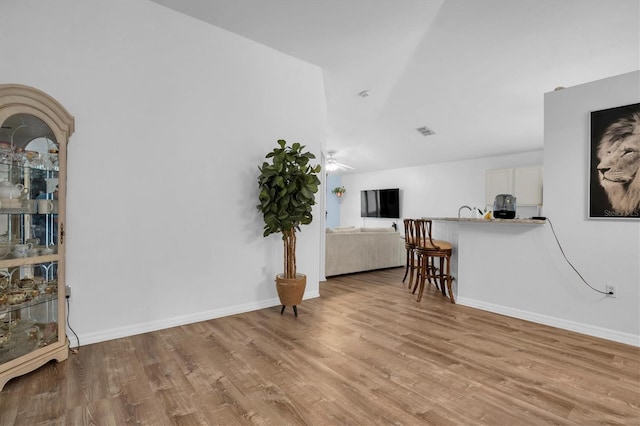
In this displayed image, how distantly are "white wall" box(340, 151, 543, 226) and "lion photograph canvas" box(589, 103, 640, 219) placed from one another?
4369mm

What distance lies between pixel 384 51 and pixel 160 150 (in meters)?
3.04

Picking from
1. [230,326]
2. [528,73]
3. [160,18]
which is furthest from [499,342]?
[160,18]

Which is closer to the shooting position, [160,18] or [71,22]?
[71,22]

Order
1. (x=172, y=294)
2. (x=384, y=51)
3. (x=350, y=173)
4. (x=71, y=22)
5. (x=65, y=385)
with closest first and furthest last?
(x=65, y=385), (x=71, y=22), (x=172, y=294), (x=384, y=51), (x=350, y=173)

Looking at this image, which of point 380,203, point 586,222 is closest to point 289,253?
point 586,222

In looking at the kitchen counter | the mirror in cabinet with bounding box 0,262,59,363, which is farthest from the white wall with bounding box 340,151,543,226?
the mirror in cabinet with bounding box 0,262,59,363

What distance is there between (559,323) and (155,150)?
13.9ft

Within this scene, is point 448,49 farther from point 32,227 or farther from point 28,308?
point 28,308

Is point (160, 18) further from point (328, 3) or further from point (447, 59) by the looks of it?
point (447, 59)

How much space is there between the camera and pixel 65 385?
201cm

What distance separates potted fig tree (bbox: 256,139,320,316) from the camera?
3281mm

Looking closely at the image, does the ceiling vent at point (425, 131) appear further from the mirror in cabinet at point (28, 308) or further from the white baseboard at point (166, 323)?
the mirror in cabinet at point (28, 308)

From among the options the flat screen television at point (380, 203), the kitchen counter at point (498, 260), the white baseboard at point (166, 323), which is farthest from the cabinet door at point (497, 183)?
the white baseboard at point (166, 323)

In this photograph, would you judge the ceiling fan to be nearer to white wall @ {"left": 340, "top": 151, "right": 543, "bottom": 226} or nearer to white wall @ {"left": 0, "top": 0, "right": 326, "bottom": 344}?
white wall @ {"left": 340, "top": 151, "right": 543, "bottom": 226}
